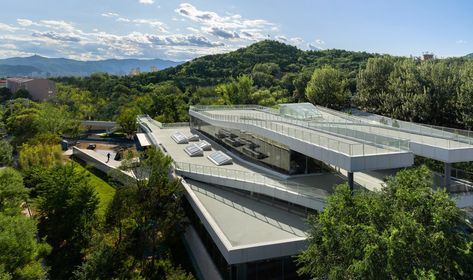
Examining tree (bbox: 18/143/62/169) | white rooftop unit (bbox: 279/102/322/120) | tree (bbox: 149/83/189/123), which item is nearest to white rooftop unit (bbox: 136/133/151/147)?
tree (bbox: 18/143/62/169)

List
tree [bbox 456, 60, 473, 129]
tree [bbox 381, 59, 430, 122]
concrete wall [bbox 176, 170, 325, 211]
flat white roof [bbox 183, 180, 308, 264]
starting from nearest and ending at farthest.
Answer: flat white roof [bbox 183, 180, 308, 264] < concrete wall [bbox 176, 170, 325, 211] < tree [bbox 456, 60, 473, 129] < tree [bbox 381, 59, 430, 122]

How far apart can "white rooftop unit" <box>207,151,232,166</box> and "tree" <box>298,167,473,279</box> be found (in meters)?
17.0

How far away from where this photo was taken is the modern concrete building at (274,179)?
790 inches

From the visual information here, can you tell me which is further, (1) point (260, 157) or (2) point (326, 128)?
(1) point (260, 157)

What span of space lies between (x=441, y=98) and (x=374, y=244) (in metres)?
38.6

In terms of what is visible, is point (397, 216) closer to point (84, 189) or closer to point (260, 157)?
point (260, 157)

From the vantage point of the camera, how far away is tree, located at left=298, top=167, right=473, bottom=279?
1277 cm

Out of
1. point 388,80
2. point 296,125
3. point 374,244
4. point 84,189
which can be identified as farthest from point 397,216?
point 388,80

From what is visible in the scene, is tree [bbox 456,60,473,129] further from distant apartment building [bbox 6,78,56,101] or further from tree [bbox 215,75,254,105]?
distant apartment building [bbox 6,78,56,101]

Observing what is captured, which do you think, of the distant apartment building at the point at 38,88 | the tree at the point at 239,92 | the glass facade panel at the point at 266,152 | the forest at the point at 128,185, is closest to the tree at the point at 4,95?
the distant apartment building at the point at 38,88

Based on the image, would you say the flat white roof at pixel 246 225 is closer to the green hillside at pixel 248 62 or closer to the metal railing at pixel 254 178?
the metal railing at pixel 254 178

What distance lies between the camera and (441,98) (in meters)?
44.7

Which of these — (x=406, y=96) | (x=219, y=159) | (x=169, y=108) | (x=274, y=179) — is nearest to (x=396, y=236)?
(x=274, y=179)

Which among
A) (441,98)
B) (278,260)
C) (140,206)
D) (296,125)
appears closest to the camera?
(278,260)
